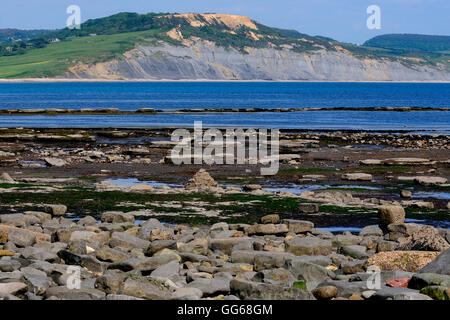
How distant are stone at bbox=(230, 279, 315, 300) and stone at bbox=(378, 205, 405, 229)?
8.98 metres

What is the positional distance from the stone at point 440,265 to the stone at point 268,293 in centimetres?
260

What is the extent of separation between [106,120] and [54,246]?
60.6m

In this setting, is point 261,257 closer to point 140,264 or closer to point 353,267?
point 353,267

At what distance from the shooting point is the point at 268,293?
1155 centimetres

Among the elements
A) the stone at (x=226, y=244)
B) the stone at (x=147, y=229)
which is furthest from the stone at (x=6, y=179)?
the stone at (x=226, y=244)

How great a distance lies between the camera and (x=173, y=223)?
20.6m

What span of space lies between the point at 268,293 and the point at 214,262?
3.40 meters

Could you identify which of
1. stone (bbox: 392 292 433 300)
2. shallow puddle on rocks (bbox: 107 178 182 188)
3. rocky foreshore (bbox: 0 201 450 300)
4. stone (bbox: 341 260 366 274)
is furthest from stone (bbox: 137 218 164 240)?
shallow puddle on rocks (bbox: 107 178 182 188)

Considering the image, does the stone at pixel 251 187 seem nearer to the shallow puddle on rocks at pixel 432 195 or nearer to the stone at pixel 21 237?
the shallow puddle on rocks at pixel 432 195

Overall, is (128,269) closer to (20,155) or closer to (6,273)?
(6,273)

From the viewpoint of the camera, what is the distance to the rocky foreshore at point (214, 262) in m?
11.8

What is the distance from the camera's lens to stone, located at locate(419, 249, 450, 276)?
1286 centimetres

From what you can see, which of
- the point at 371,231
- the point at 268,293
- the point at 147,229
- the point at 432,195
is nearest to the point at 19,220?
the point at 147,229
